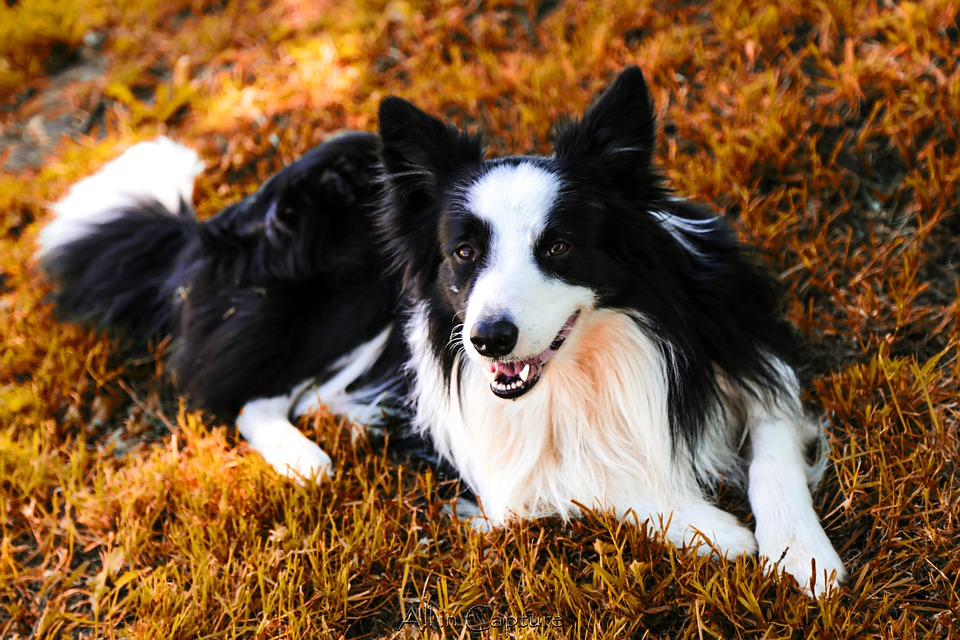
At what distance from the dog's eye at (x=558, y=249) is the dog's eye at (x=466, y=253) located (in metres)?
0.24

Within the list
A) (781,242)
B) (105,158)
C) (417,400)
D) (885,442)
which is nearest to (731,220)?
(781,242)

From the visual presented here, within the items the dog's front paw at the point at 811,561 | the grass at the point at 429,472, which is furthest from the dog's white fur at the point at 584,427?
the grass at the point at 429,472

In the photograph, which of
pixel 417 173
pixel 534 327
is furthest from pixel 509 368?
pixel 417 173

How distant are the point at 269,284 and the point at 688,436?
71.7 inches

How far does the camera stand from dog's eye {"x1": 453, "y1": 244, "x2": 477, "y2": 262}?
8.24ft

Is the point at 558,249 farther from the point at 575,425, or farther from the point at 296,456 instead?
the point at 296,456

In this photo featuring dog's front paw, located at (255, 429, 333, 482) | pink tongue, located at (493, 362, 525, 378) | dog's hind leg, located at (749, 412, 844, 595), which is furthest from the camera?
dog's front paw, located at (255, 429, 333, 482)

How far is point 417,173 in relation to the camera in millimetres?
2703

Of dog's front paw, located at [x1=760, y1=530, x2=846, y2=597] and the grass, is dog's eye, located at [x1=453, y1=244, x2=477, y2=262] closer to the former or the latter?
the grass

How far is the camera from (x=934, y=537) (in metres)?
2.38

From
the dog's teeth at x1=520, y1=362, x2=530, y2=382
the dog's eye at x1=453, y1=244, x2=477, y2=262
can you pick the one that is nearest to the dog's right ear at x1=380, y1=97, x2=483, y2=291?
the dog's eye at x1=453, y1=244, x2=477, y2=262

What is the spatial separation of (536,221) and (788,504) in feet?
3.77

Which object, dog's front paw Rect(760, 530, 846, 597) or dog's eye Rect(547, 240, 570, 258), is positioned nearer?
dog's front paw Rect(760, 530, 846, 597)

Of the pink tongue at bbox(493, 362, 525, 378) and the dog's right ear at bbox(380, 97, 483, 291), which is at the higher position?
the dog's right ear at bbox(380, 97, 483, 291)
